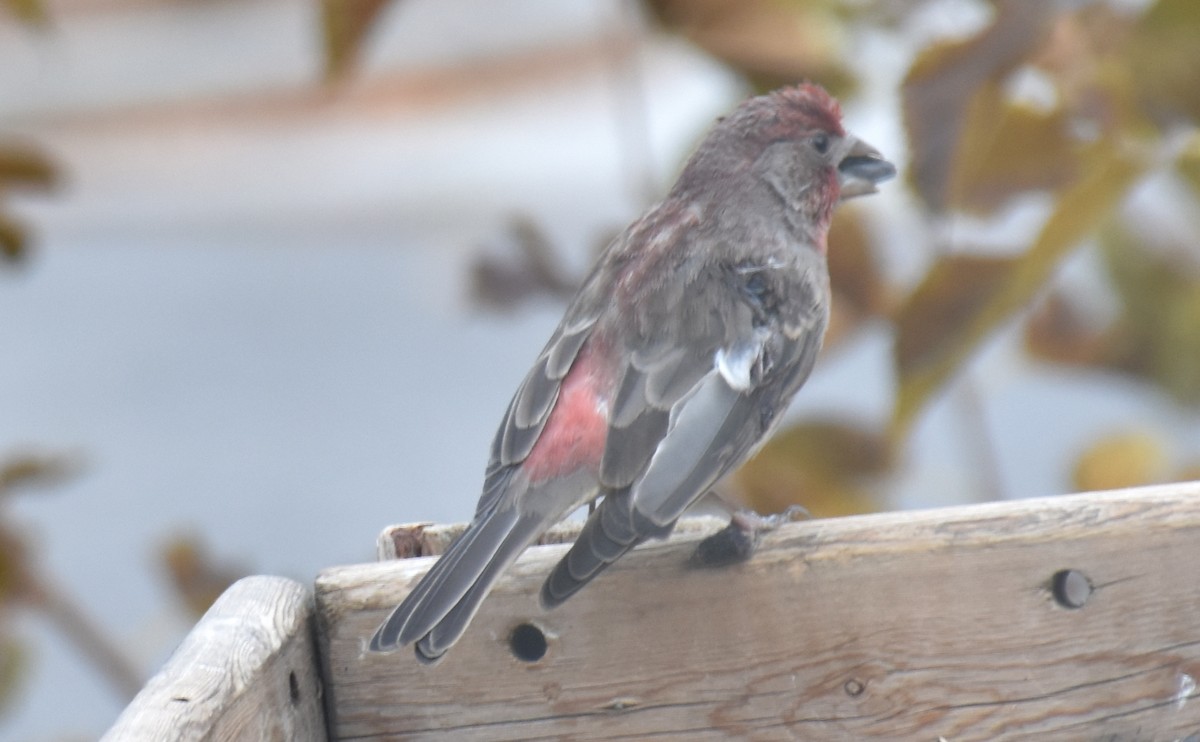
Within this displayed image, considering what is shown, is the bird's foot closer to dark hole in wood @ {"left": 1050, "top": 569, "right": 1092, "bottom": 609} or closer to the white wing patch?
the white wing patch

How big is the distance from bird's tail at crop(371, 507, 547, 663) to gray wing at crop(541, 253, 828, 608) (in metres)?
0.09

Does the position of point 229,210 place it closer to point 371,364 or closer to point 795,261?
point 371,364

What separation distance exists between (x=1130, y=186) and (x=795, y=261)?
1.84 feet

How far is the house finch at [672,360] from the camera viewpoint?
213cm

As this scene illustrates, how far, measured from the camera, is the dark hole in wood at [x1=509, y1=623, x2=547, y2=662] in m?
2.21

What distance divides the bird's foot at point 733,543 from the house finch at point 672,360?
64 mm

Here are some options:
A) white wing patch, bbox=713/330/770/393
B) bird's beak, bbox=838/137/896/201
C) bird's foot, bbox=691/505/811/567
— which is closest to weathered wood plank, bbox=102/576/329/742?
bird's foot, bbox=691/505/811/567

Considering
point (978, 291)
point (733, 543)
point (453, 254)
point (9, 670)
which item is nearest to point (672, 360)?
point (733, 543)

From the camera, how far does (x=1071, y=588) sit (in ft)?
7.25

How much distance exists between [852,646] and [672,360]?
0.49 m

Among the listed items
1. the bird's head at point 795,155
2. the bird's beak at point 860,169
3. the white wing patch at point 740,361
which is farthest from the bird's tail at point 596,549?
the bird's beak at point 860,169

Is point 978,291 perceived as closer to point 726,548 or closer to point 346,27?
point 726,548

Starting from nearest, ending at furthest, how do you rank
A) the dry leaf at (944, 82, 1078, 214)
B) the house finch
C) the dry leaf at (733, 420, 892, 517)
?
the house finch < the dry leaf at (944, 82, 1078, 214) < the dry leaf at (733, 420, 892, 517)

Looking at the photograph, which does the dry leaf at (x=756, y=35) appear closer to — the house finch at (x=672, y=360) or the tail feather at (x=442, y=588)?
the house finch at (x=672, y=360)
